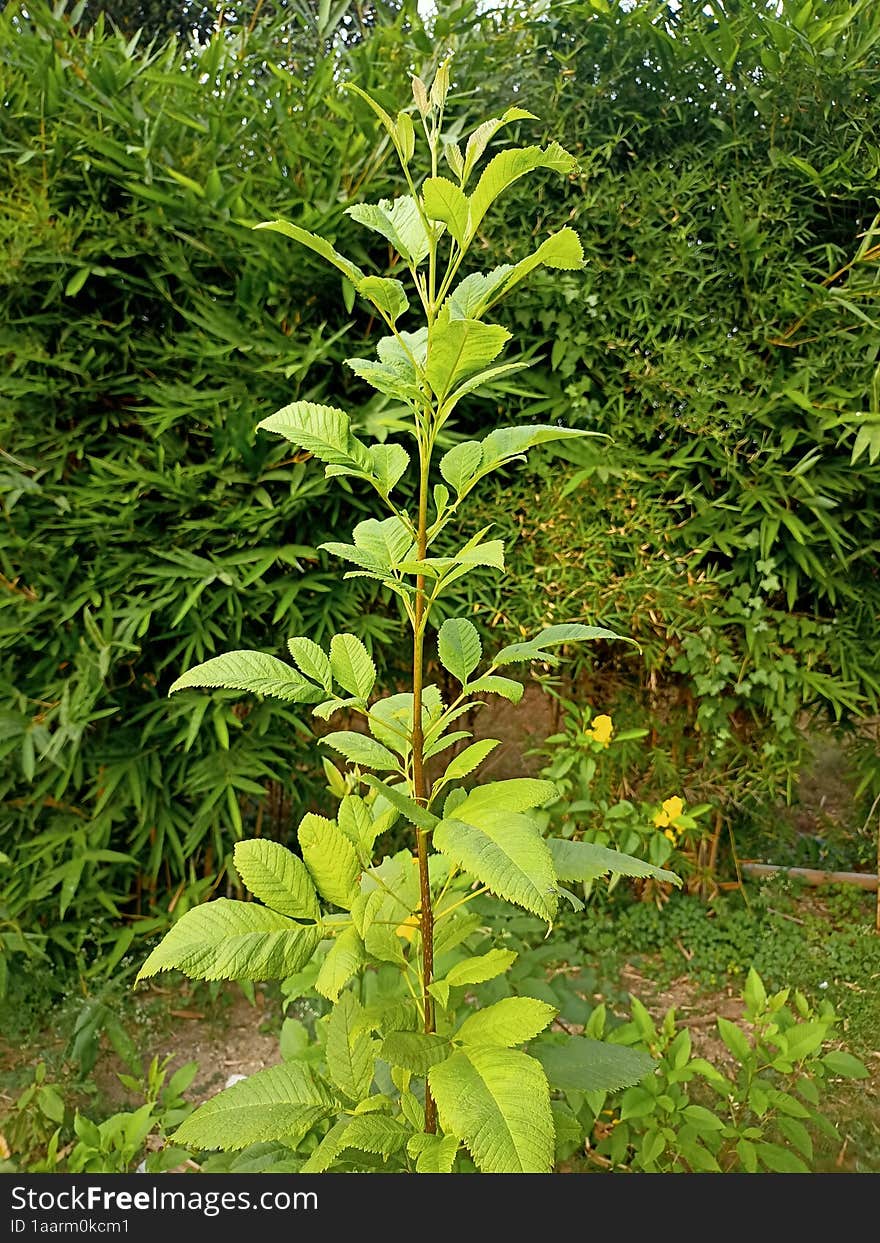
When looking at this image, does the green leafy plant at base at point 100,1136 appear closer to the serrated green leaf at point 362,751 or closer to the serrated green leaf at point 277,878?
the serrated green leaf at point 277,878

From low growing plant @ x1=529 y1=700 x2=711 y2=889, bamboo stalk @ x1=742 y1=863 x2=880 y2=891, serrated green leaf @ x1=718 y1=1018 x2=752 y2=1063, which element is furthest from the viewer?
bamboo stalk @ x1=742 y1=863 x2=880 y2=891

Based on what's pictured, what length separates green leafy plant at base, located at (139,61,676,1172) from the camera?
715 millimetres

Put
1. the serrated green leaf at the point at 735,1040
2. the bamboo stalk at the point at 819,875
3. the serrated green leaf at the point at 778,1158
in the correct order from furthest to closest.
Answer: the bamboo stalk at the point at 819,875
the serrated green leaf at the point at 735,1040
the serrated green leaf at the point at 778,1158

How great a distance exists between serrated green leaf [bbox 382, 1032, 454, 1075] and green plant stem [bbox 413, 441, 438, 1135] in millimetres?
54

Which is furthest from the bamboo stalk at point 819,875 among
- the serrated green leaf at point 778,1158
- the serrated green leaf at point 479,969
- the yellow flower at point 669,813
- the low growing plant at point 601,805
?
the serrated green leaf at point 479,969

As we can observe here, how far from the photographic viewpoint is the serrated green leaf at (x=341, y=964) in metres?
0.75

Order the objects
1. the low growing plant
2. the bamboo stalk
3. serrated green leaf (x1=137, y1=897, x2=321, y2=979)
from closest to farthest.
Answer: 1. serrated green leaf (x1=137, y1=897, x2=321, y2=979)
2. the low growing plant
3. the bamboo stalk

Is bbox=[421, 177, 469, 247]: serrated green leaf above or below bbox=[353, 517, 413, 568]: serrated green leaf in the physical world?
above

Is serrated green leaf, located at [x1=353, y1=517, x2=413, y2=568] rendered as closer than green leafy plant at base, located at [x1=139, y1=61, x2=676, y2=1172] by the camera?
No

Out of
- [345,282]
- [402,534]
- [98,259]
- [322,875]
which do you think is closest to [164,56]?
[98,259]

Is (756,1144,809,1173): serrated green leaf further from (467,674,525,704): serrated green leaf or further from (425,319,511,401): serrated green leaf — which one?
(425,319,511,401): serrated green leaf

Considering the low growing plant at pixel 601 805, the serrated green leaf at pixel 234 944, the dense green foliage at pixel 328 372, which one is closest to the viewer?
the serrated green leaf at pixel 234 944

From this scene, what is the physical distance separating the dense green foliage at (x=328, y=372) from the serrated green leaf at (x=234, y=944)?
4.43 ft

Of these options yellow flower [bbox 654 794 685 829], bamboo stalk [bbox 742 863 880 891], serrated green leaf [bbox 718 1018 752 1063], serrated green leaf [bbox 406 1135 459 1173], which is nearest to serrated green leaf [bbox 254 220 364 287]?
serrated green leaf [bbox 406 1135 459 1173]
